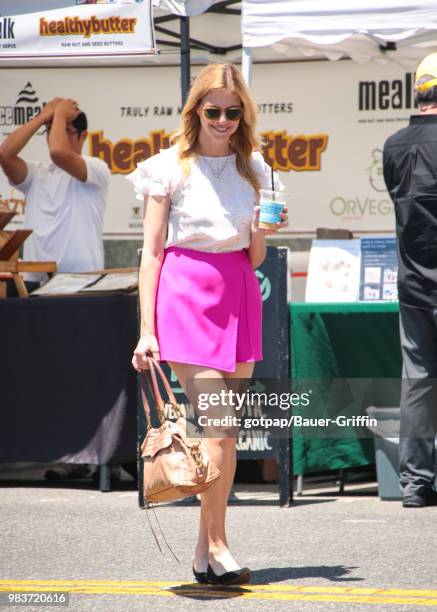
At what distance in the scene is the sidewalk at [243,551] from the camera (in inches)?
179

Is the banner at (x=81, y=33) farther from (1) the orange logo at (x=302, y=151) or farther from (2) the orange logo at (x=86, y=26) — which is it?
(1) the orange logo at (x=302, y=151)

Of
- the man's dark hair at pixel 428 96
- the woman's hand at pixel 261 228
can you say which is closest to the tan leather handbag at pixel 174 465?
the woman's hand at pixel 261 228

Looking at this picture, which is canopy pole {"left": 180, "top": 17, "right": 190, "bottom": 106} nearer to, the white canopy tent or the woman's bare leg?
the white canopy tent

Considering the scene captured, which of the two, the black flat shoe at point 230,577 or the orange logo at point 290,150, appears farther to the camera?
the orange logo at point 290,150

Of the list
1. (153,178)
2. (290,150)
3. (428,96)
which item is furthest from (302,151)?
(153,178)

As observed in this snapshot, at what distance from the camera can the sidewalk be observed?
4547mm

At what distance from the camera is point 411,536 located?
18.7 ft

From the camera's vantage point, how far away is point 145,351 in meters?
4.67

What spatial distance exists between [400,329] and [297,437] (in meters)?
0.84

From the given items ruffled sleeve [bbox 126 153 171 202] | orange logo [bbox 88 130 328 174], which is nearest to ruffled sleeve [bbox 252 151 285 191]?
ruffled sleeve [bbox 126 153 171 202]

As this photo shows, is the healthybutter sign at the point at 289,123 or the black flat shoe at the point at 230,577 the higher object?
the healthybutter sign at the point at 289,123

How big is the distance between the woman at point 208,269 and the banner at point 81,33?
2677 millimetres

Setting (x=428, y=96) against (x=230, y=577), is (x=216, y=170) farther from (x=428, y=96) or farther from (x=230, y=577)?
(x=428, y=96)

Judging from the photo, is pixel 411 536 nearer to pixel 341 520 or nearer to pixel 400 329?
pixel 341 520
